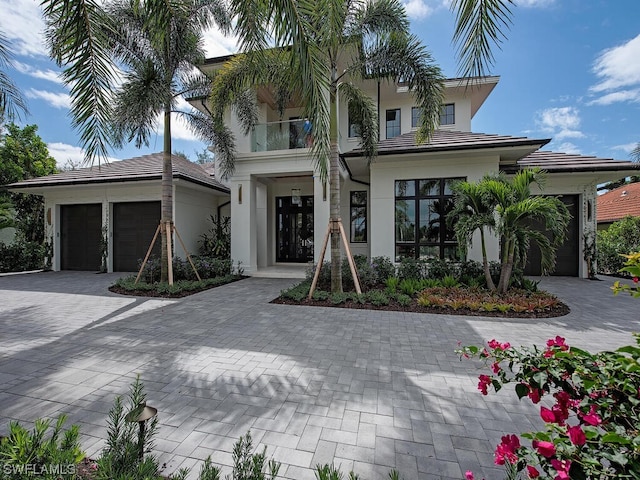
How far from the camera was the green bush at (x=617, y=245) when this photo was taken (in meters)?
11.7

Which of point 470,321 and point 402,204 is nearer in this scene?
point 470,321

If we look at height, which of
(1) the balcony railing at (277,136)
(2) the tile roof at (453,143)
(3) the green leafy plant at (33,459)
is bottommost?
(3) the green leafy plant at (33,459)

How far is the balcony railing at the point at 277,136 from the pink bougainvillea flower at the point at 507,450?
10.4 metres

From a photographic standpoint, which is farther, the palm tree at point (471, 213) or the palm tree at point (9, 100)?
the palm tree at point (471, 213)

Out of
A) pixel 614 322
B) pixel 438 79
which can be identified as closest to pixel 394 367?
pixel 614 322

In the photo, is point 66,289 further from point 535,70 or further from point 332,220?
point 535,70

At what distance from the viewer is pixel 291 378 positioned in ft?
10.9

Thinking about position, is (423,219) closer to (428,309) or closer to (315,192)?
(315,192)

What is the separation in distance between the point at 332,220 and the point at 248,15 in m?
4.52

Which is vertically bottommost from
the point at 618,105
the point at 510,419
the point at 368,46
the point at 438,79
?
the point at 510,419

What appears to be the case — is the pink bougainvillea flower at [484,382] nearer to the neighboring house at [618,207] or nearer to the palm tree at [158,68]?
the palm tree at [158,68]

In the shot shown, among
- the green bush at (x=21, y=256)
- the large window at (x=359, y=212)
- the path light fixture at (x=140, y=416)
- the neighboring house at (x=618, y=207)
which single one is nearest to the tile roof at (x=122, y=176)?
the green bush at (x=21, y=256)

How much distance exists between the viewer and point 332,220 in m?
7.48

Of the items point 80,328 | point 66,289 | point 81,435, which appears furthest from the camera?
Answer: point 66,289
